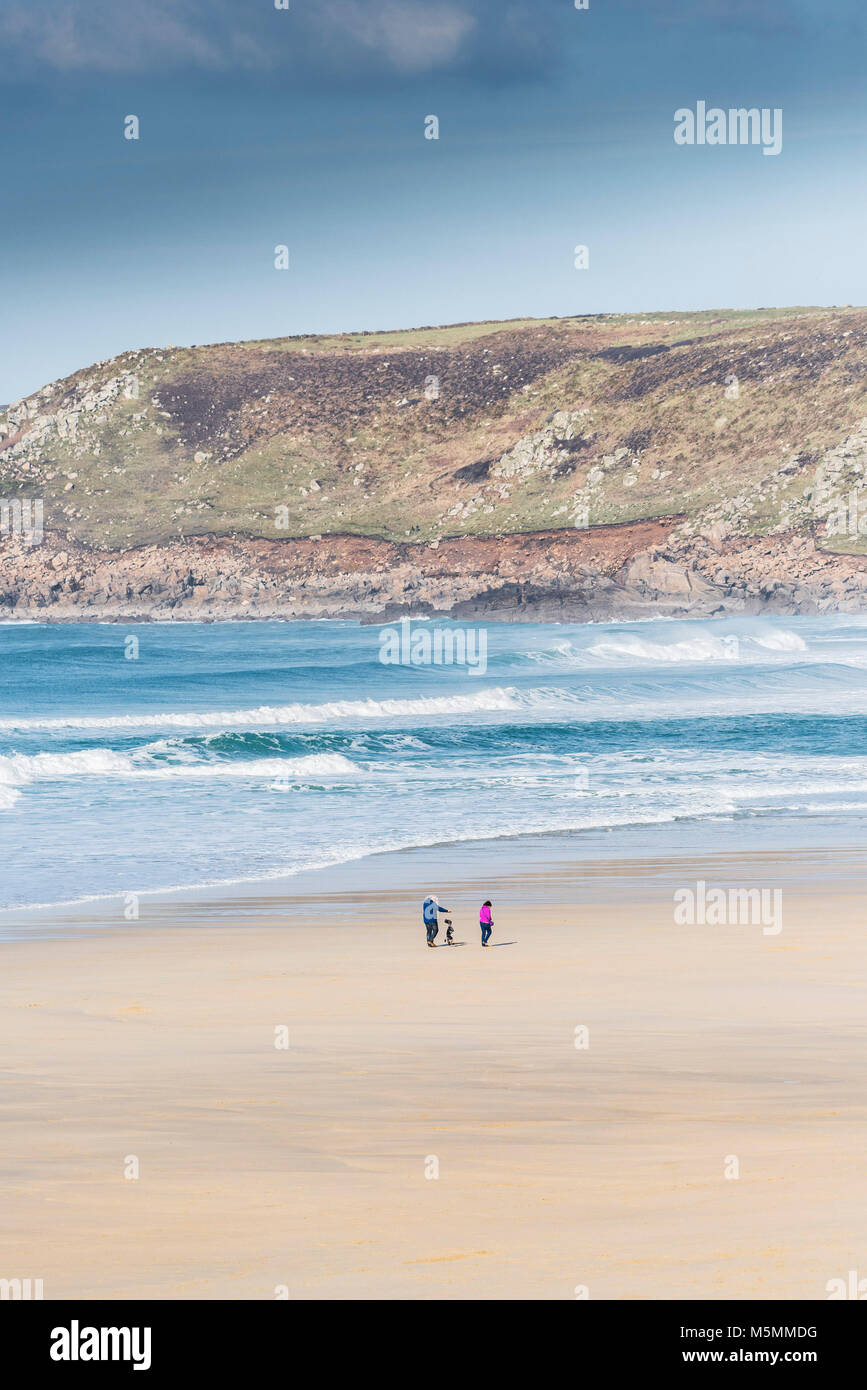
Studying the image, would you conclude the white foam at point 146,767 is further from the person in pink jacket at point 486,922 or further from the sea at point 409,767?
the person in pink jacket at point 486,922

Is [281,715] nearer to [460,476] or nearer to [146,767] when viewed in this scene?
[146,767]

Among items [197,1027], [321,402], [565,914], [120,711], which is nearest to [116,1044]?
[197,1027]

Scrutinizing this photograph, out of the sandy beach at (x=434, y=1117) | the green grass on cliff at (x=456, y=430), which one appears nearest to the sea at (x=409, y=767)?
the sandy beach at (x=434, y=1117)

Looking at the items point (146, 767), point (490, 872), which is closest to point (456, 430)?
point (146, 767)

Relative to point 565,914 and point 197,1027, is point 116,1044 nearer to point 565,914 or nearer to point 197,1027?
point 197,1027

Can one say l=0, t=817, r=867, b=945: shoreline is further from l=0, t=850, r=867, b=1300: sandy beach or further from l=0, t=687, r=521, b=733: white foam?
l=0, t=687, r=521, b=733: white foam

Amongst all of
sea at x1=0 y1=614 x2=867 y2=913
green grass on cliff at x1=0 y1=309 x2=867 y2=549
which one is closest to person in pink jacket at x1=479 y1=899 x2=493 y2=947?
sea at x1=0 y1=614 x2=867 y2=913
